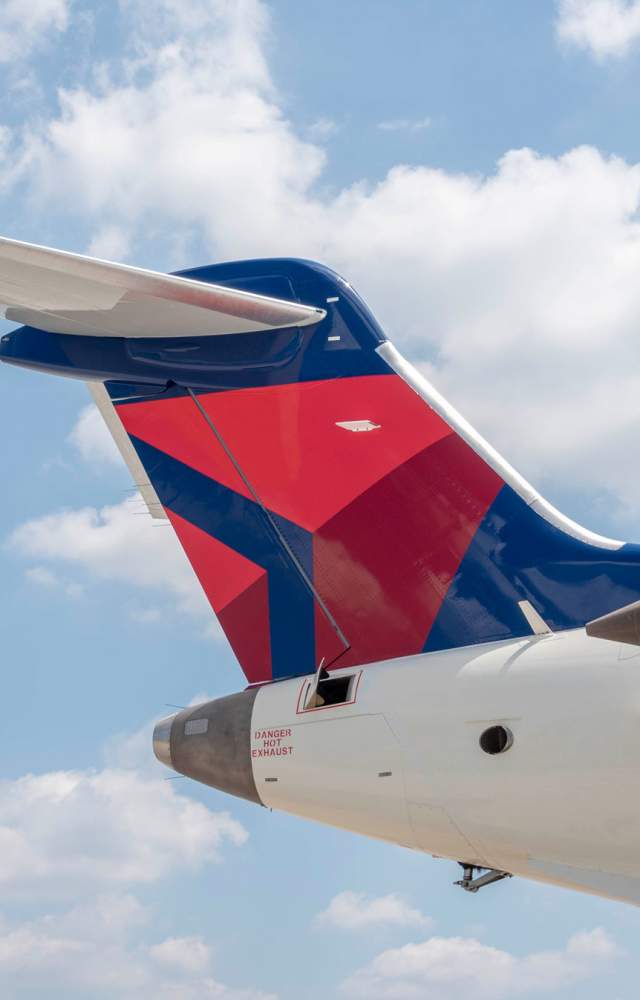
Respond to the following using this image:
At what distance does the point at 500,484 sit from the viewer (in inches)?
306

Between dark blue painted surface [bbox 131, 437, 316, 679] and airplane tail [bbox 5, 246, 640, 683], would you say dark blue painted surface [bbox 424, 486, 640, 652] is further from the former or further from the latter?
dark blue painted surface [bbox 131, 437, 316, 679]

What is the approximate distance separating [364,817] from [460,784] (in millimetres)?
674

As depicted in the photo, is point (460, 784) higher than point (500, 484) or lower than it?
lower

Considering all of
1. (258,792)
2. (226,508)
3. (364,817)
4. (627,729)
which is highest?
(226,508)

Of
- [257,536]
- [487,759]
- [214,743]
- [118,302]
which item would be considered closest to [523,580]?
[487,759]

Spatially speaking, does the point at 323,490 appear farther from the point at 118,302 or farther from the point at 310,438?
the point at 118,302

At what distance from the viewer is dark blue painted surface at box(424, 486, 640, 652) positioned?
732 cm

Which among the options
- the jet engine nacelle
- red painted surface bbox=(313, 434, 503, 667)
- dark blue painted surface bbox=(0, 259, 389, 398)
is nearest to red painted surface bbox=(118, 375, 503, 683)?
red painted surface bbox=(313, 434, 503, 667)

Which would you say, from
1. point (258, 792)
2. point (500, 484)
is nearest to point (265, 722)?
point (258, 792)

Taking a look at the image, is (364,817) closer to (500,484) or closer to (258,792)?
(258,792)

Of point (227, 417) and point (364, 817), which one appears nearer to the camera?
point (364, 817)

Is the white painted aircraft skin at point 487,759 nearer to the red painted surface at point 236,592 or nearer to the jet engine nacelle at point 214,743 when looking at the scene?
the jet engine nacelle at point 214,743

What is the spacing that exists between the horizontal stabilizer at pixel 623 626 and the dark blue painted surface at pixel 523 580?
4.09ft

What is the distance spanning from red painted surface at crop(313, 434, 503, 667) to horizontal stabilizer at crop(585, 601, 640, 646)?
1845 mm
